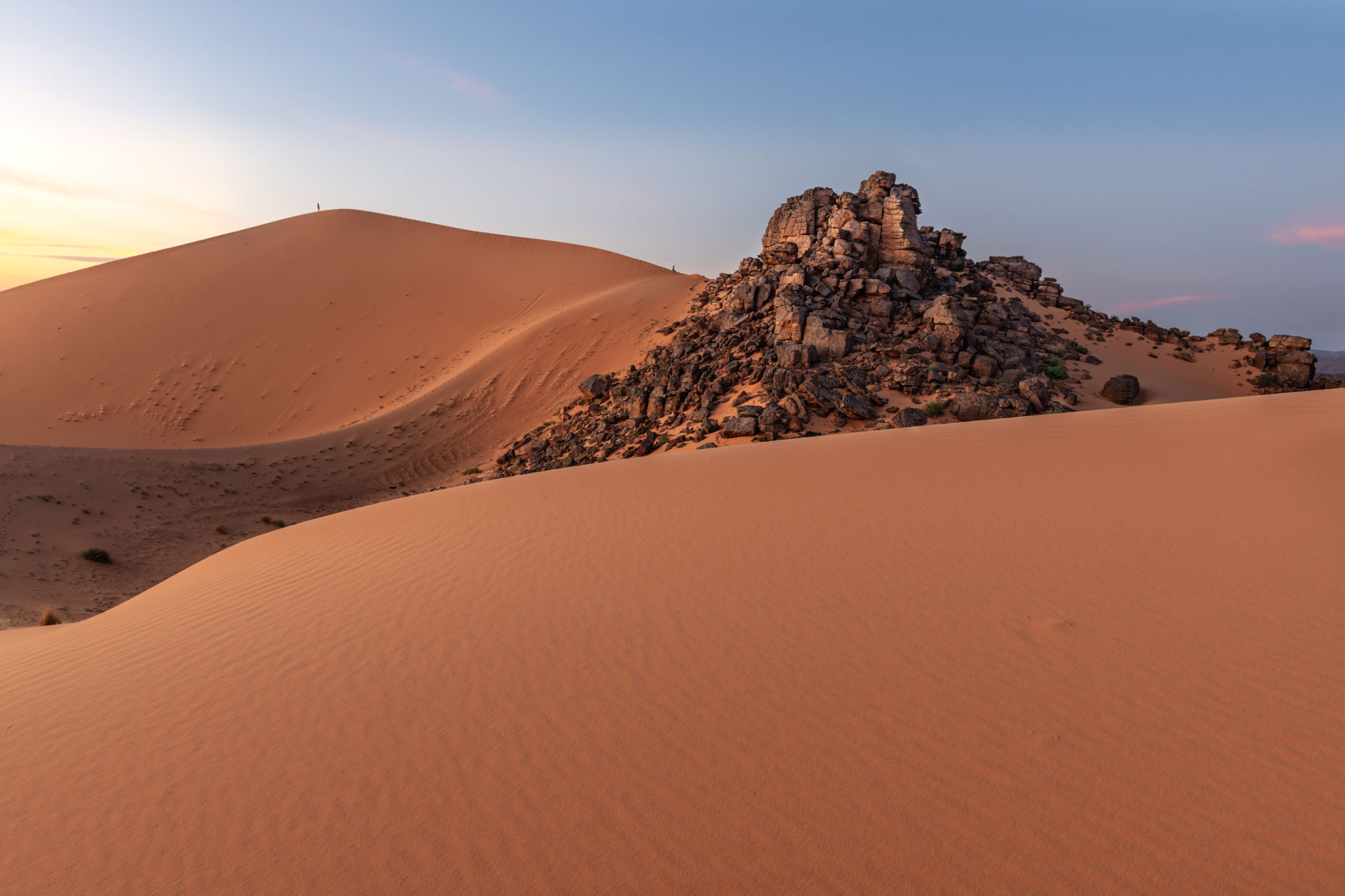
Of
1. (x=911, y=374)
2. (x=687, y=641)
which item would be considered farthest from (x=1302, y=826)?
(x=911, y=374)

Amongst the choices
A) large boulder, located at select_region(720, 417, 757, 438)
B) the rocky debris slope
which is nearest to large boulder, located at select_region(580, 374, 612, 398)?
the rocky debris slope

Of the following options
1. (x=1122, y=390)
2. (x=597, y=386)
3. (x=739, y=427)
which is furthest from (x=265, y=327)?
(x=1122, y=390)

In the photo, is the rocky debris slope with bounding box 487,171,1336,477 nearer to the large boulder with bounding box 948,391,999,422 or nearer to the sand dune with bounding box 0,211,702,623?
the large boulder with bounding box 948,391,999,422

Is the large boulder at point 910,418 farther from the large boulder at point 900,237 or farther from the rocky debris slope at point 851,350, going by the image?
the large boulder at point 900,237

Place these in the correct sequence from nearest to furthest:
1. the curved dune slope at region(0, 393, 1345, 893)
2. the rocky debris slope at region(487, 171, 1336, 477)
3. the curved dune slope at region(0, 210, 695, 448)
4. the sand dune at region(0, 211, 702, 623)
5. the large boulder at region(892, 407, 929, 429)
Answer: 1. the curved dune slope at region(0, 393, 1345, 893)
2. the sand dune at region(0, 211, 702, 623)
3. the large boulder at region(892, 407, 929, 429)
4. the rocky debris slope at region(487, 171, 1336, 477)
5. the curved dune slope at region(0, 210, 695, 448)

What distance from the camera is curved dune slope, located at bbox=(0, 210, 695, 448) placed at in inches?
1256

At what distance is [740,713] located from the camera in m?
3.75

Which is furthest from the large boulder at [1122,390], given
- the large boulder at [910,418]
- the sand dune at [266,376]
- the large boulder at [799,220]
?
the sand dune at [266,376]

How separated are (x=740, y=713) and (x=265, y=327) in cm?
4445

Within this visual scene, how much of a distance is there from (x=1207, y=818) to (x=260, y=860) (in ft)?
13.8

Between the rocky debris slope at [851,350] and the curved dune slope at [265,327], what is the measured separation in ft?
26.8

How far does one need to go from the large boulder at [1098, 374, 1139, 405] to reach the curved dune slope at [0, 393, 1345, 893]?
1576 centimetres

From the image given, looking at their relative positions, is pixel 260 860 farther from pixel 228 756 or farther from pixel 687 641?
pixel 687 641

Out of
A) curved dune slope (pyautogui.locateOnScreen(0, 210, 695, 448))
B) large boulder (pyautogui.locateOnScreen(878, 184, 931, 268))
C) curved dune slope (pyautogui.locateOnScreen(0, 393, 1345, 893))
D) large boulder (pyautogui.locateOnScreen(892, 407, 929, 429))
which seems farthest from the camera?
curved dune slope (pyautogui.locateOnScreen(0, 210, 695, 448))
